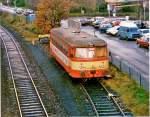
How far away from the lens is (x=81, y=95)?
26.3 meters

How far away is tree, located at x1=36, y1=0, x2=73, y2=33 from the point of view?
54.9 metres

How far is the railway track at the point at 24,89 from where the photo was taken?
915 inches

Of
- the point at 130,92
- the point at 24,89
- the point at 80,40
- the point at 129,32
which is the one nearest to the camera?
the point at 130,92

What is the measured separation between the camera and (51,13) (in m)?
54.9

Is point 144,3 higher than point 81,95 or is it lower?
higher

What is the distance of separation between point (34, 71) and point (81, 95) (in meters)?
8.96

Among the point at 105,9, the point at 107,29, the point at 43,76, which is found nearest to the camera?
the point at 43,76

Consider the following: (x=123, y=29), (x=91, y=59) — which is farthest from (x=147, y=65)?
(x=123, y=29)

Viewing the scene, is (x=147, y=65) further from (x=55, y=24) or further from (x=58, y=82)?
(x=55, y=24)

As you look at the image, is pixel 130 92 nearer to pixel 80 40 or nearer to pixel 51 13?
pixel 80 40

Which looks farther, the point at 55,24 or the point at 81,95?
the point at 55,24

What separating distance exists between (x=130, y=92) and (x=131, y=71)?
5.51 m

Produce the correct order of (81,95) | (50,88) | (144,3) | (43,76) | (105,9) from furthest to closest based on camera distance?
(105,9) → (144,3) → (43,76) → (50,88) → (81,95)

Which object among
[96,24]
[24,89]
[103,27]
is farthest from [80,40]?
[96,24]
